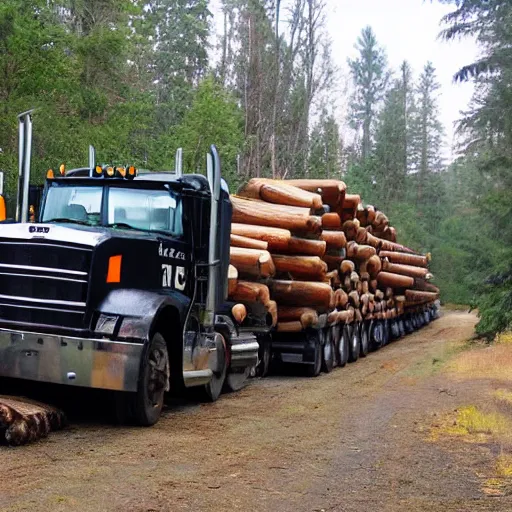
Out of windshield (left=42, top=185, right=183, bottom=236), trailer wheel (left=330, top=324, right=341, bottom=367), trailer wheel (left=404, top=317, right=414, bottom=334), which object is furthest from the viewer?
trailer wheel (left=404, top=317, right=414, bottom=334)

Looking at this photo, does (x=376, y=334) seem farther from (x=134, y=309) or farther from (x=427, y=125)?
(x=427, y=125)

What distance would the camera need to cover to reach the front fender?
8.35 metres

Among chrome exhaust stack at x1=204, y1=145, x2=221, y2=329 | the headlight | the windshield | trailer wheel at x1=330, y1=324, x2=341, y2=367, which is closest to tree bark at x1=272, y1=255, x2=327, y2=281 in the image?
trailer wheel at x1=330, y1=324, x2=341, y2=367

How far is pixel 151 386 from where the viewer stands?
352 inches

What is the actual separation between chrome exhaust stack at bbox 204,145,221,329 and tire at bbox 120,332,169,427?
3.83ft

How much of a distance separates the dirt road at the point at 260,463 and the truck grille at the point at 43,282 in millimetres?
1245

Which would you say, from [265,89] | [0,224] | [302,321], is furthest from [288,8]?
[0,224]

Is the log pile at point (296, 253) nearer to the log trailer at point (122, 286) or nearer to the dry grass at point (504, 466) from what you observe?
the log trailer at point (122, 286)

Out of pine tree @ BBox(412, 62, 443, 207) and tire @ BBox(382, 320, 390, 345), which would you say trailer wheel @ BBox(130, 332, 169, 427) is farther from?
pine tree @ BBox(412, 62, 443, 207)

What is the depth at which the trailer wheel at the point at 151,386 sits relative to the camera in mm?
8635

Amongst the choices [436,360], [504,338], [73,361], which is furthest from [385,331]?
[73,361]

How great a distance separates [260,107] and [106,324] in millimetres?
28933

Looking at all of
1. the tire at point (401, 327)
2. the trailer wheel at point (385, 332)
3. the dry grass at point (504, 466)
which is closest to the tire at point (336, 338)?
the trailer wheel at point (385, 332)

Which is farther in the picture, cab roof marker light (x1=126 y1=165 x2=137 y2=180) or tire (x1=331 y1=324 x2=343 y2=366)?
tire (x1=331 y1=324 x2=343 y2=366)
